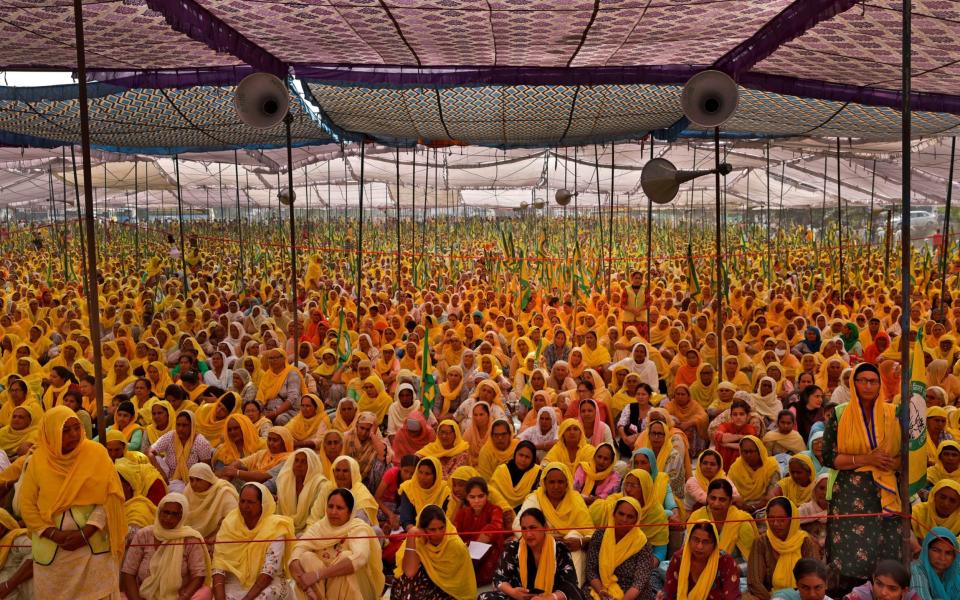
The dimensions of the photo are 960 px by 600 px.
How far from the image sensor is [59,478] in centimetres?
358

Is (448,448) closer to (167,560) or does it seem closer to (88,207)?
(167,560)

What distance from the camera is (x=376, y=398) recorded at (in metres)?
7.36

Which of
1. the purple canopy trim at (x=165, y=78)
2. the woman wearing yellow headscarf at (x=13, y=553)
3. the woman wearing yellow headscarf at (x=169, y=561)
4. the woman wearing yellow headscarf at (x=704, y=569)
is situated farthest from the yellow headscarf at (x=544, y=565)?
the purple canopy trim at (x=165, y=78)

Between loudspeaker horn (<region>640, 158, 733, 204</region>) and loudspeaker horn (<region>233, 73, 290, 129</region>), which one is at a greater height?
loudspeaker horn (<region>233, 73, 290, 129</region>)

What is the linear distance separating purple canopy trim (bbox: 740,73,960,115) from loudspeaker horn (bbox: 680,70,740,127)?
1542 mm

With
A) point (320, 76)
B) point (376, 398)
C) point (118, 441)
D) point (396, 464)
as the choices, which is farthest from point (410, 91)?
point (118, 441)

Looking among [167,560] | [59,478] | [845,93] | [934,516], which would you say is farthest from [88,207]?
[845,93]

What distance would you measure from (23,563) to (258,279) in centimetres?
1249

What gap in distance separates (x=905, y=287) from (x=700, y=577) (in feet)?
5.05

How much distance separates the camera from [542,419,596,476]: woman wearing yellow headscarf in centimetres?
547

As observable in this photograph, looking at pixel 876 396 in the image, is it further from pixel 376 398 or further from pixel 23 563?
pixel 376 398

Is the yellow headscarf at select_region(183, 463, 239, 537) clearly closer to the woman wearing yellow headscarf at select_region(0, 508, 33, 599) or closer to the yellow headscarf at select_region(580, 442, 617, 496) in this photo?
the woman wearing yellow headscarf at select_region(0, 508, 33, 599)

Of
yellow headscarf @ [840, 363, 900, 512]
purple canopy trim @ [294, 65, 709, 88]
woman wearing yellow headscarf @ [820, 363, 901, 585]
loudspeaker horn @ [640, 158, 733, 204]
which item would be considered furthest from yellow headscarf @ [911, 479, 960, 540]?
purple canopy trim @ [294, 65, 709, 88]

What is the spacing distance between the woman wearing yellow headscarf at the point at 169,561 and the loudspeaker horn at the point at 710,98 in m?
3.57
